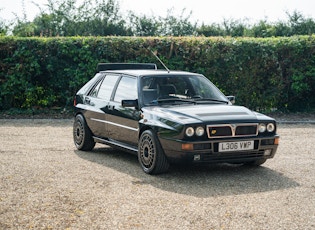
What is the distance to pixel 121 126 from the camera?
33.4 ft

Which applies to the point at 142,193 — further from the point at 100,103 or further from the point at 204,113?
the point at 100,103

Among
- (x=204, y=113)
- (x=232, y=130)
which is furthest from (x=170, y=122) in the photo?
(x=232, y=130)

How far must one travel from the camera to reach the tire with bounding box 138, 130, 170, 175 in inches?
348

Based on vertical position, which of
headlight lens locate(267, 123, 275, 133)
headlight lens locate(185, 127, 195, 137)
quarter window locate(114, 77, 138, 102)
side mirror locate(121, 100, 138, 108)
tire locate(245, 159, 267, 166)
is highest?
quarter window locate(114, 77, 138, 102)

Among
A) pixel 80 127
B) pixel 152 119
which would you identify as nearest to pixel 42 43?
pixel 80 127

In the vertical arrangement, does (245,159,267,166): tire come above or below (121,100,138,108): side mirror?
below

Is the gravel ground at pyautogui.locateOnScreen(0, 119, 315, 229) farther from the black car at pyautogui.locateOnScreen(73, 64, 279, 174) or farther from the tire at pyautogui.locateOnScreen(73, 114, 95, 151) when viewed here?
the black car at pyautogui.locateOnScreen(73, 64, 279, 174)

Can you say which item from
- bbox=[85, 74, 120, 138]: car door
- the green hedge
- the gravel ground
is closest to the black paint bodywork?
bbox=[85, 74, 120, 138]: car door

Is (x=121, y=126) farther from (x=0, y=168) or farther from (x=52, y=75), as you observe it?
(x=52, y=75)

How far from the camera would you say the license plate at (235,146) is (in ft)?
28.2

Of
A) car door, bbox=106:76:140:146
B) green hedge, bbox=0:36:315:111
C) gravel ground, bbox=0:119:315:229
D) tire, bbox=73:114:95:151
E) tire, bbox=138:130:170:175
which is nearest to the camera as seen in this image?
gravel ground, bbox=0:119:315:229

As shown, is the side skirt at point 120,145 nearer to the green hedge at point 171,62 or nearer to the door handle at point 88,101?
the door handle at point 88,101

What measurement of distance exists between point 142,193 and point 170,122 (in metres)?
1.35

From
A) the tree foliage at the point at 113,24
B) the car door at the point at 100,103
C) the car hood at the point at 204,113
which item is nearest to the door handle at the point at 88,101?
the car door at the point at 100,103
